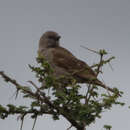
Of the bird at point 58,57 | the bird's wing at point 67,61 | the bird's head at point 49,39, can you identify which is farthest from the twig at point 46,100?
the bird's head at point 49,39

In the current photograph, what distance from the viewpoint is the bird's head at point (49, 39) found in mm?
10336

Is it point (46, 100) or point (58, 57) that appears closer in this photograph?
point (46, 100)

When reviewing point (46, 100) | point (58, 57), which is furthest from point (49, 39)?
point (46, 100)

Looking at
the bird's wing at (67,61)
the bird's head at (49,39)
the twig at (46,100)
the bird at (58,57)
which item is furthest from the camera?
the bird's head at (49,39)

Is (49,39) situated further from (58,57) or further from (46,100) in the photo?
(46,100)

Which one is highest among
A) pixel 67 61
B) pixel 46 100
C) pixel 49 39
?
pixel 49 39

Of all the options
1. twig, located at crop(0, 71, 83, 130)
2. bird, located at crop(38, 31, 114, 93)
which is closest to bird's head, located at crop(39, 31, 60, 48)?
bird, located at crop(38, 31, 114, 93)

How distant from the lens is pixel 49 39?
34.8 ft

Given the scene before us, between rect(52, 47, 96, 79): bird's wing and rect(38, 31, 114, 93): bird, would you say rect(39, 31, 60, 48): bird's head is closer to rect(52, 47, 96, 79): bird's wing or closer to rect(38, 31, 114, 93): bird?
rect(38, 31, 114, 93): bird

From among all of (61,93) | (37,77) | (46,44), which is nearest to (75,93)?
(61,93)

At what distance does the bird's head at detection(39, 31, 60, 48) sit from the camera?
10.3m

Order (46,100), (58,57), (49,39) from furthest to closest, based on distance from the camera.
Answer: (49,39)
(58,57)
(46,100)

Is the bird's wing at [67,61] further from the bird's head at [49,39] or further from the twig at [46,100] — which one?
the twig at [46,100]

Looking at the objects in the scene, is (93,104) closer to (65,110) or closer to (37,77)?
(65,110)
